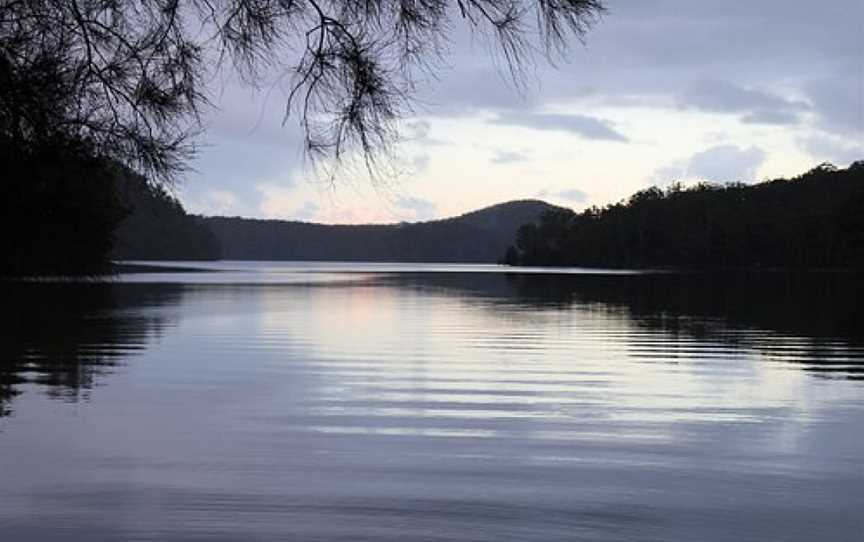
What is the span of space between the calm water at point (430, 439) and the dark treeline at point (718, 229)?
338ft

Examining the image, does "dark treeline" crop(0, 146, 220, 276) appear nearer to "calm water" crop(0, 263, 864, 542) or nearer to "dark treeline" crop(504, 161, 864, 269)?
"calm water" crop(0, 263, 864, 542)

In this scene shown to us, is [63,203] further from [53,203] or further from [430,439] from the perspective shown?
[430,439]

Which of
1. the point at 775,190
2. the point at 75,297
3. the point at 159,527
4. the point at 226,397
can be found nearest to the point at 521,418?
the point at 226,397

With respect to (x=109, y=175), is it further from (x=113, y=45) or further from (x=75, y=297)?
(x=75, y=297)

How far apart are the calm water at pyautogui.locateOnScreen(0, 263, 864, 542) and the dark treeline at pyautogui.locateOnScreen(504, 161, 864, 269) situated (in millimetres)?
103107

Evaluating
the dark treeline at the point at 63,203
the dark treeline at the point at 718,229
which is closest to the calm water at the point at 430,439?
the dark treeline at the point at 63,203

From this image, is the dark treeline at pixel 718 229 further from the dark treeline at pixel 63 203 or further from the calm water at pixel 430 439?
the dark treeline at pixel 63 203

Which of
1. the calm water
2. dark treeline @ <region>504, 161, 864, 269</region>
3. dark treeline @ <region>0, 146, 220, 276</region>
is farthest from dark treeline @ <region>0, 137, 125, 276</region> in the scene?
dark treeline @ <region>504, 161, 864, 269</region>

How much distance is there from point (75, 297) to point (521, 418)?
31.3 metres

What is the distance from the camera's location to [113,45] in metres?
3.69

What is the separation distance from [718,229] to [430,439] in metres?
142

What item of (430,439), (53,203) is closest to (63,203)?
(53,203)

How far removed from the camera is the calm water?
561cm

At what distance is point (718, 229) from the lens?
144 metres
